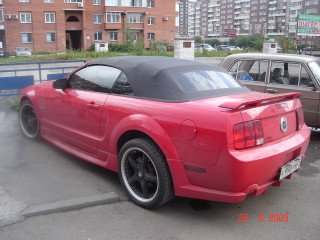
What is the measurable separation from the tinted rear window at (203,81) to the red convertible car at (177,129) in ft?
0.05

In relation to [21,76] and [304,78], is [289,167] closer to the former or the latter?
[304,78]

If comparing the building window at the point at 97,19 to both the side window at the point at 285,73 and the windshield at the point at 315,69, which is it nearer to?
the side window at the point at 285,73

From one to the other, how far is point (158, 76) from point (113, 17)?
193 ft

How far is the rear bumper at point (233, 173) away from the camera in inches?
116

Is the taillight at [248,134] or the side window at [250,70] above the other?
the side window at [250,70]

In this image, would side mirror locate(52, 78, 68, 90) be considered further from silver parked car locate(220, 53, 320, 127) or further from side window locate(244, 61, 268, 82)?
side window locate(244, 61, 268, 82)

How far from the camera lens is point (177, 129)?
323 cm

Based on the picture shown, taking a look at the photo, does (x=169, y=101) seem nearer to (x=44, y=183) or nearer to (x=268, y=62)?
(x=44, y=183)

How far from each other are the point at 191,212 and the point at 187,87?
135 centimetres

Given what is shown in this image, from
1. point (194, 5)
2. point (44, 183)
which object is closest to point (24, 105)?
point (44, 183)

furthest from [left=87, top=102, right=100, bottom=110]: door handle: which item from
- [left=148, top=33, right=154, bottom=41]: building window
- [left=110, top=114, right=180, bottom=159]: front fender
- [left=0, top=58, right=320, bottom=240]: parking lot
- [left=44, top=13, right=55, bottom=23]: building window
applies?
[left=148, top=33, right=154, bottom=41]: building window

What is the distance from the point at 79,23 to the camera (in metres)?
57.6

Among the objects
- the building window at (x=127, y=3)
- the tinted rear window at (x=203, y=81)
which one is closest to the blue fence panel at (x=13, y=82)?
the tinted rear window at (x=203, y=81)
